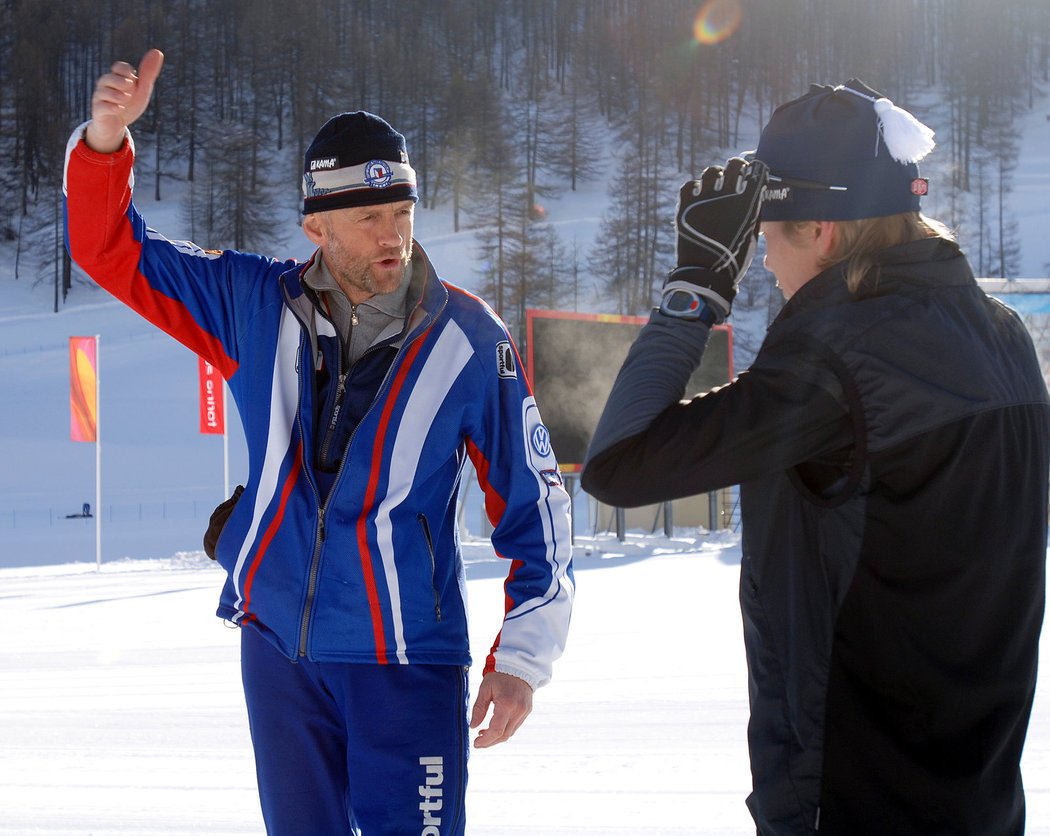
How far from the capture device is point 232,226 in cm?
5259

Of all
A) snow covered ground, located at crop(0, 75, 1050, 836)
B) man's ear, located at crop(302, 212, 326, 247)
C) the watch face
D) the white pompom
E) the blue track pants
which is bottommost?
snow covered ground, located at crop(0, 75, 1050, 836)

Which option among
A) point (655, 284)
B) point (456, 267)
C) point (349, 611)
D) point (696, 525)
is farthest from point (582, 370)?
point (655, 284)

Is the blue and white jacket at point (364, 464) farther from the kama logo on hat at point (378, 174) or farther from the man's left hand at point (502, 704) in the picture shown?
the kama logo on hat at point (378, 174)

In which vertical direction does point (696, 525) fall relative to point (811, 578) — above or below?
below

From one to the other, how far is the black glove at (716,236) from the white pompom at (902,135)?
188mm

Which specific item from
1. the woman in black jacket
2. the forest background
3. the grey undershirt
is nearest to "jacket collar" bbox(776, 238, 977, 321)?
the woman in black jacket

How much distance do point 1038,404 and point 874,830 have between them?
2.01ft

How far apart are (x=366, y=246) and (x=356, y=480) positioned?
0.51 meters

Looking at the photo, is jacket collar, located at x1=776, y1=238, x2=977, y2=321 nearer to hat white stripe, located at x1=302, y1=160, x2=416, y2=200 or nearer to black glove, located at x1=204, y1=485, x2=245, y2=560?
hat white stripe, located at x1=302, y1=160, x2=416, y2=200

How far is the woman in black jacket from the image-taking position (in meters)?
1.55

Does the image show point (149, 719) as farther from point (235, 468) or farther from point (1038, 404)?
point (235, 468)

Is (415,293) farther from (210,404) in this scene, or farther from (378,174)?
(210,404)

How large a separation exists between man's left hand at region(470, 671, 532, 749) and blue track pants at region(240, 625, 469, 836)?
48 millimetres

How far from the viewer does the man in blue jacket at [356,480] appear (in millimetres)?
2160
